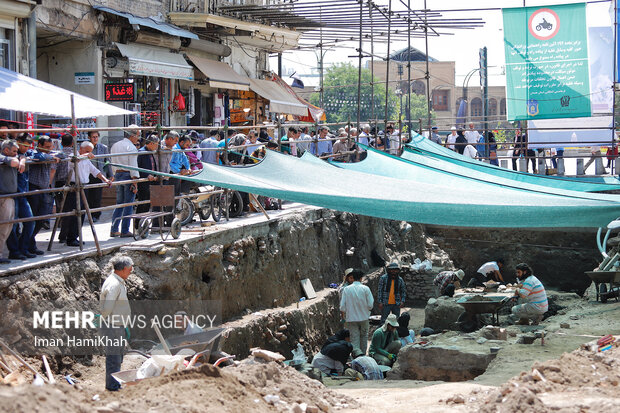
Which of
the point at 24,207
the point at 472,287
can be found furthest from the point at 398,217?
the point at 472,287

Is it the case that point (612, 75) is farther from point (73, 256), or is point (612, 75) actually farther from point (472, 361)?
point (73, 256)

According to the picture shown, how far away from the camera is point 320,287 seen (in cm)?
1470

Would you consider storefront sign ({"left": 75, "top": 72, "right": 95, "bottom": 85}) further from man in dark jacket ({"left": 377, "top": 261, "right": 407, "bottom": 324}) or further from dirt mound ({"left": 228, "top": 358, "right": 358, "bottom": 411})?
dirt mound ({"left": 228, "top": 358, "right": 358, "bottom": 411})

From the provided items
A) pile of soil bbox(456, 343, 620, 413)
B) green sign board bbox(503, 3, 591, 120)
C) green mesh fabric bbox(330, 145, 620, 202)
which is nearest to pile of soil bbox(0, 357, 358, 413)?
pile of soil bbox(456, 343, 620, 413)

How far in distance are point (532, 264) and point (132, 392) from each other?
583 inches

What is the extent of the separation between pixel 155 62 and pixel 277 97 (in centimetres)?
643

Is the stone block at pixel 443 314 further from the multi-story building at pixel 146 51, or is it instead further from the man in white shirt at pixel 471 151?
the man in white shirt at pixel 471 151

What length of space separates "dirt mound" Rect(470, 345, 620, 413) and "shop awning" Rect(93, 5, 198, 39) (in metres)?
11.8

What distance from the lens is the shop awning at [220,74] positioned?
19.7 meters

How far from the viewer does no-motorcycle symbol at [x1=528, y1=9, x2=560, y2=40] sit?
1744 centimetres

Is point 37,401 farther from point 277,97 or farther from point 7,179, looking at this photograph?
point 277,97

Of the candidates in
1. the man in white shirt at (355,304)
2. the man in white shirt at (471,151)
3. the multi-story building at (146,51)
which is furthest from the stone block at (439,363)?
the man in white shirt at (471,151)

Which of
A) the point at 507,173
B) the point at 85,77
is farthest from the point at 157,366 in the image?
the point at 85,77

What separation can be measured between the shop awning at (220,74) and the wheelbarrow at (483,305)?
9212mm
